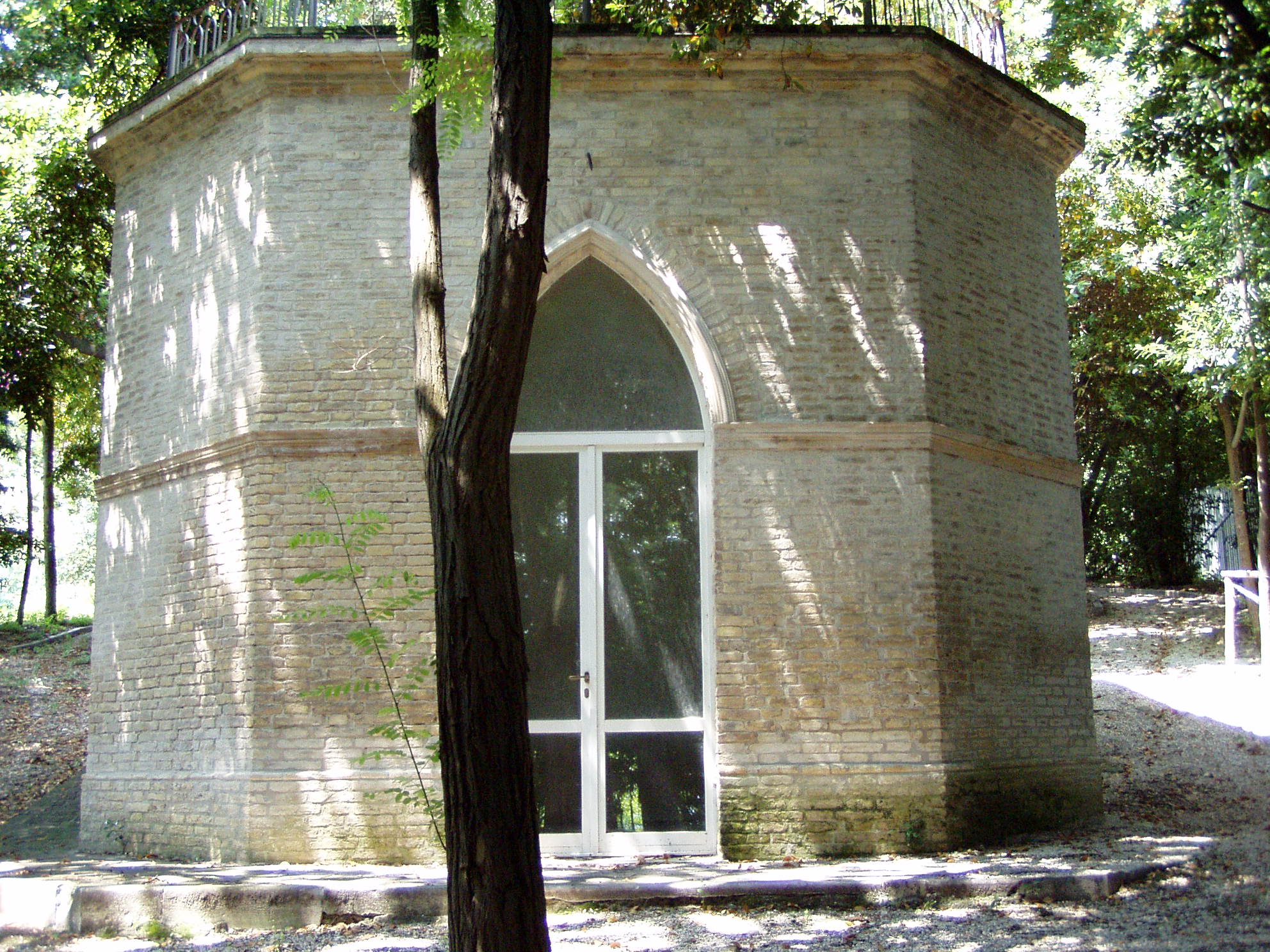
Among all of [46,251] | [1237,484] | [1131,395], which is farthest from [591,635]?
[1131,395]

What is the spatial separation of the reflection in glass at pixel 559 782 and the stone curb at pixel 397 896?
4.51 ft

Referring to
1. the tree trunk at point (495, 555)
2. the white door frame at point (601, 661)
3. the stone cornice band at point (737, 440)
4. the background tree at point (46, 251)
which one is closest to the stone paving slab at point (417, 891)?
the white door frame at point (601, 661)

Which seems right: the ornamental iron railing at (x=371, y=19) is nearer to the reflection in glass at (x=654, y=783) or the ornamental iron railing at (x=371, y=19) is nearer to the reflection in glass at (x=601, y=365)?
the reflection in glass at (x=601, y=365)

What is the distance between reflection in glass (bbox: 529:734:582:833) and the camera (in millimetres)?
8195

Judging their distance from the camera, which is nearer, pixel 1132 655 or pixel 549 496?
pixel 549 496

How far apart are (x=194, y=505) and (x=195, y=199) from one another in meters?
2.58

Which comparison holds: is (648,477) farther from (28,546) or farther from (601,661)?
(28,546)

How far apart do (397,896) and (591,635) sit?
2.36 meters

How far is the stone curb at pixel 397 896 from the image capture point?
264 inches

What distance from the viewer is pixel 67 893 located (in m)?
6.93

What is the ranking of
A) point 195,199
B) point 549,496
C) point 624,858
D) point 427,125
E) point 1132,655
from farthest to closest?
point 1132,655 < point 195,199 < point 549,496 < point 624,858 < point 427,125

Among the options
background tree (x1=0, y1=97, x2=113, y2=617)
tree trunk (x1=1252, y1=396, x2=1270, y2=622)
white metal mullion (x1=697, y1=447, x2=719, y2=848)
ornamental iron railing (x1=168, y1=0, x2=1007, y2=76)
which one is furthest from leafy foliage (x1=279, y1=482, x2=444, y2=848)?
tree trunk (x1=1252, y1=396, x2=1270, y2=622)

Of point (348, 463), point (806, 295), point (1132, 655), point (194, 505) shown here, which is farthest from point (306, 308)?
point (1132, 655)

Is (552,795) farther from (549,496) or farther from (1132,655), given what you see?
(1132,655)
